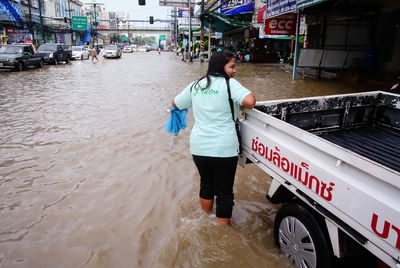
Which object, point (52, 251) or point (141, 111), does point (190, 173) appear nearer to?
point (52, 251)

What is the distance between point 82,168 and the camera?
4.76 metres

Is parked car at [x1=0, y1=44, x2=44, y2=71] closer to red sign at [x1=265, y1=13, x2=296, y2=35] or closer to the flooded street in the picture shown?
the flooded street

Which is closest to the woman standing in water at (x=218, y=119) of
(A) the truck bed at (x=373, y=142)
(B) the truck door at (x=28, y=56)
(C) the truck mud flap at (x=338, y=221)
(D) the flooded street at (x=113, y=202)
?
(D) the flooded street at (x=113, y=202)

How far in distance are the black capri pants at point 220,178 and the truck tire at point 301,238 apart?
535 millimetres

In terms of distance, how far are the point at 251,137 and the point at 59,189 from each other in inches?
109

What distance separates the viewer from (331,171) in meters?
1.94

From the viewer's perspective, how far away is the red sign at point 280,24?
15539 millimetres

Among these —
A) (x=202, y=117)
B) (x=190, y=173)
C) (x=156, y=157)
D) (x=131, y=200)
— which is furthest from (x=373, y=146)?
(x=156, y=157)

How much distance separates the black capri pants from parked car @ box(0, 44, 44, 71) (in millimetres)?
18387

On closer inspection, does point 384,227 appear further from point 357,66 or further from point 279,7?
point 279,7

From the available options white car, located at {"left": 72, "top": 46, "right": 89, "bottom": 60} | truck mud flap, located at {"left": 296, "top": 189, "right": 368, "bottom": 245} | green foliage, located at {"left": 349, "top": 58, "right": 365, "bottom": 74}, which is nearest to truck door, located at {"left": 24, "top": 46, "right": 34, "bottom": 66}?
white car, located at {"left": 72, "top": 46, "right": 89, "bottom": 60}

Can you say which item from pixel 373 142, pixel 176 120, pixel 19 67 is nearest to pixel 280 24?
pixel 373 142

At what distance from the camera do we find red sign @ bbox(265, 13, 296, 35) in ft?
51.0

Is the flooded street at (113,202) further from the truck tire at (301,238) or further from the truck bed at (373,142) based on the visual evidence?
the truck bed at (373,142)
